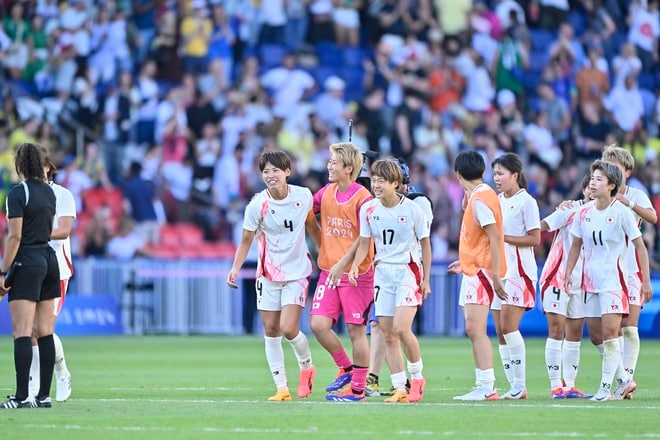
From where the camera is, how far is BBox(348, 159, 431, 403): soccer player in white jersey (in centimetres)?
1311

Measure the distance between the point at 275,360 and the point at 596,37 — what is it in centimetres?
2078

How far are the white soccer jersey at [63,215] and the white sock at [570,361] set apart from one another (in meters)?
4.88

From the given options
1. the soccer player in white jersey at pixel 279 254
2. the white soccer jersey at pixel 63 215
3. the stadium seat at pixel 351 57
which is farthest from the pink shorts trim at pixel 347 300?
the stadium seat at pixel 351 57

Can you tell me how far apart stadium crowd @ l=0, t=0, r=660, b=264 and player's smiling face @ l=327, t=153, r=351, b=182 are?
1366 cm

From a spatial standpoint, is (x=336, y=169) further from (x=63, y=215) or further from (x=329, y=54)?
(x=329, y=54)

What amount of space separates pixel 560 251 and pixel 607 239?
101 centimetres

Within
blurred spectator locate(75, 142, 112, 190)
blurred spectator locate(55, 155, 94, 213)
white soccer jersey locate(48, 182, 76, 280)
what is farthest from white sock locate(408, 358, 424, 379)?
blurred spectator locate(75, 142, 112, 190)

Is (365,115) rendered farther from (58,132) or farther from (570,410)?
(570,410)

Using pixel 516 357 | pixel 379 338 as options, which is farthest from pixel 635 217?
pixel 379 338

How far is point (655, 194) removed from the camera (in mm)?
27922

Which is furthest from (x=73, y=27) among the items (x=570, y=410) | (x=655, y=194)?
(x=570, y=410)

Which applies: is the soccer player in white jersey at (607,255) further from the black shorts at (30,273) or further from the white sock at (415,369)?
the black shorts at (30,273)

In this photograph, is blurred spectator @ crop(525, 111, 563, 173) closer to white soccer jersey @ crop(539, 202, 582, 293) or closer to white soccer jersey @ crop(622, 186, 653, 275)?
white soccer jersey @ crop(539, 202, 582, 293)

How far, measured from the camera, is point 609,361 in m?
13.5
